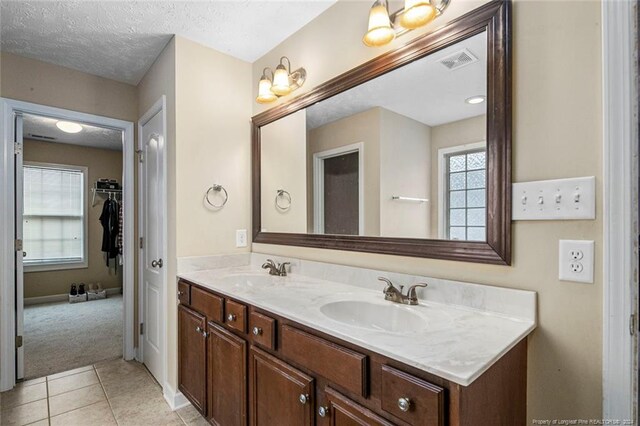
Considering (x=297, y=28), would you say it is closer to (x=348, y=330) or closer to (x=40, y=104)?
(x=348, y=330)

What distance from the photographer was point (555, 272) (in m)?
1.05

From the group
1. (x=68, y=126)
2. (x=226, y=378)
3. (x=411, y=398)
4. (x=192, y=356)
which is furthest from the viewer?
(x=68, y=126)

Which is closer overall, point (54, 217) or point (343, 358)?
point (343, 358)

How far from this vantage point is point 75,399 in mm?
2182

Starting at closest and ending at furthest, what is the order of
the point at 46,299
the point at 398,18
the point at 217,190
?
1. the point at 398,18
2. the point at 217,190
3. the point at 46,299

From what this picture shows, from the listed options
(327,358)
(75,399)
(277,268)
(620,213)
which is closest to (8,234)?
(75,399)

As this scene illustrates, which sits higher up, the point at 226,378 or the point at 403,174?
the point at 403,174

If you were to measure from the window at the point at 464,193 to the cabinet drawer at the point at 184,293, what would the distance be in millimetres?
→ 1523

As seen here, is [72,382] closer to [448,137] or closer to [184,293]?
[184,293]

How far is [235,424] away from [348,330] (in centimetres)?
96

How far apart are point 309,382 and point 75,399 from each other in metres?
2.03

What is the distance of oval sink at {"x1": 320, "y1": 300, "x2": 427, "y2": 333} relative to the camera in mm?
1293

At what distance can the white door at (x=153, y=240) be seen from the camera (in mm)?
2324

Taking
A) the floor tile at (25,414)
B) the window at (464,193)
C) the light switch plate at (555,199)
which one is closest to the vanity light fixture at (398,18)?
the window at (464,193)
